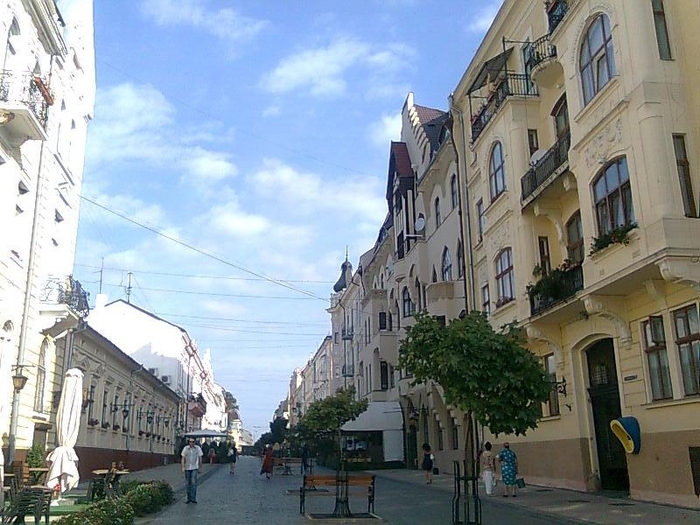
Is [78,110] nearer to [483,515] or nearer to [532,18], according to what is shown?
[532,18]

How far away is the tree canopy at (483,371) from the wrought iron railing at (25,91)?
42.2 ft

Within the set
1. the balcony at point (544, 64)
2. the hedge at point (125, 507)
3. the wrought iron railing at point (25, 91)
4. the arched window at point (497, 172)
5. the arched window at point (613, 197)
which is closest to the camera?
the hedge at point (125, 507)

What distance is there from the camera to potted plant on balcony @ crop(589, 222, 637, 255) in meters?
15.7

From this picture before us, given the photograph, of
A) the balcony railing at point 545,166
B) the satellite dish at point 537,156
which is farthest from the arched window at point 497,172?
the balcony railing at point 545,166

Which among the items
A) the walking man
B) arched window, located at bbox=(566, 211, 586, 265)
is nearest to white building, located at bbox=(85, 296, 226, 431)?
the walking man

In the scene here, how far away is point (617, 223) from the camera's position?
16.9 metres

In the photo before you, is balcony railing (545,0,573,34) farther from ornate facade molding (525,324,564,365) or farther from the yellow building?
ornate facade molding (525,324,564,365)

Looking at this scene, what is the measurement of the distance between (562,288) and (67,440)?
1323 centimetres

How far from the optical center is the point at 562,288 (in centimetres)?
1956

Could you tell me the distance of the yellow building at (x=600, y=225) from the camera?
15164 millimetres

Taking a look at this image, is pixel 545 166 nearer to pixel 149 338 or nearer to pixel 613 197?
pixel 613 197

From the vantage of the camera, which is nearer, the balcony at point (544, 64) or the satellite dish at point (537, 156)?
the balcony at point (544, 64)

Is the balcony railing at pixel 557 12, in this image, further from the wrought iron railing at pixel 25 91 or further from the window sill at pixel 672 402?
the wrought iron railing at pixel 25 91

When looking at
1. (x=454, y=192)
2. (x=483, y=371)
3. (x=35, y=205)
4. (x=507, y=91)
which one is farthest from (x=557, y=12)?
(x=35, y=205)
